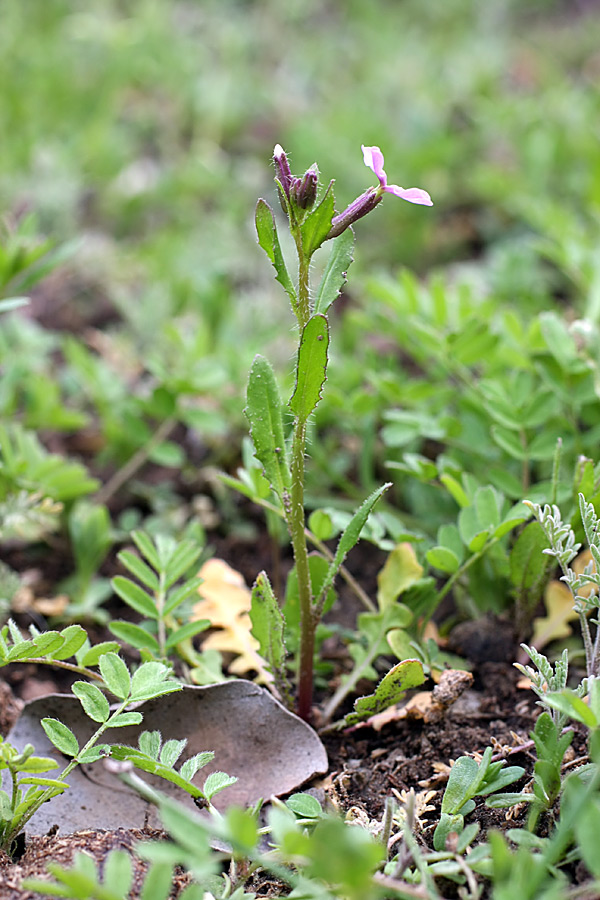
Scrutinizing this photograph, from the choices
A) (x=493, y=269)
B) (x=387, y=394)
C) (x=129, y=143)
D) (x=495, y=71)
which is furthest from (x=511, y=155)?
(x=387, y=394)

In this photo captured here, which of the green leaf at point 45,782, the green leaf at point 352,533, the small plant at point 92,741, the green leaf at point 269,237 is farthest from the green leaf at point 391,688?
the green leaf at point 269,237

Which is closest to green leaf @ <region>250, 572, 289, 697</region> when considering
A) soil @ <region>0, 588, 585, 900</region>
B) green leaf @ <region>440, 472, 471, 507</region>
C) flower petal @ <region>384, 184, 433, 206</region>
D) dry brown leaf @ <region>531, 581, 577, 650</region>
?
soil @ <region>0, 588, 585, 900</region>

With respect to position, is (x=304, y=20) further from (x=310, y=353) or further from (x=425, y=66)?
(x=310, y=353)

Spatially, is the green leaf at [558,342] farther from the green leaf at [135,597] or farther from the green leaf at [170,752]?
the green leaf at [170,752]

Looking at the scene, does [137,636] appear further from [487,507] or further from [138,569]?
[487,507]

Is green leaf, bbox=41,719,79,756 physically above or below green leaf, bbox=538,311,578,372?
below

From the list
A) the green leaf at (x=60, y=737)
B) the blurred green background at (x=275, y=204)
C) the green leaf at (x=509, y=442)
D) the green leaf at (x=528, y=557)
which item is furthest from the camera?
the blurred green background at (x=275, y=204)

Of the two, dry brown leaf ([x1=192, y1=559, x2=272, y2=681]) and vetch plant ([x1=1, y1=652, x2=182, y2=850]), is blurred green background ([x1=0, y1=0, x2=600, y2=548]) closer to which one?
dry brown leaf ([x1=192, y1=559, x2=272, y2=681])
